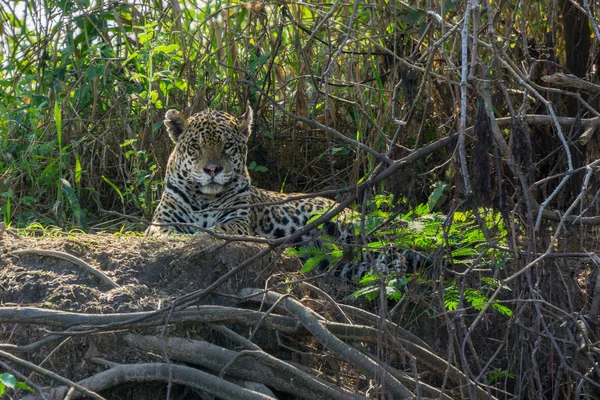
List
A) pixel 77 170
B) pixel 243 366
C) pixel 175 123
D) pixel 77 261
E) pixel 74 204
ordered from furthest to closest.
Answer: pixel 175 123, pixel 77 170, pixel 74 204, pixel 77 261, pixel 243 366

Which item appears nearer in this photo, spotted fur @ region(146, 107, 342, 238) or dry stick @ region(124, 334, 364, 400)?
dry stick @ region(124, 334, 364, 400)

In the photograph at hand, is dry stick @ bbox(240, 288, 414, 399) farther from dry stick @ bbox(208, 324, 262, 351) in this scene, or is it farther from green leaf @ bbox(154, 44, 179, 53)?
green leaf @ bbox(154, 44, 179, 53)

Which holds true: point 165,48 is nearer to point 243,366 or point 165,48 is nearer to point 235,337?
point 235,337

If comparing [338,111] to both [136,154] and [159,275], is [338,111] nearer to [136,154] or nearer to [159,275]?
[136,154]

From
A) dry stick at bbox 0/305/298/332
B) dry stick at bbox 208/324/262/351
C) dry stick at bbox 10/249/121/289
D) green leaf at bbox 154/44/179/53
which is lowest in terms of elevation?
dry stick at bbox 208/324/262/351

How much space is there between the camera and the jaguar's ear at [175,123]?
8421mm

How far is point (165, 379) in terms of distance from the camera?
18.4 ft

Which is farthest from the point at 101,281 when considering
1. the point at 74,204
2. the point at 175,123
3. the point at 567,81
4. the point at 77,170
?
the point at 567,81

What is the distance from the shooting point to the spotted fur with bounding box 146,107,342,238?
8.45 m

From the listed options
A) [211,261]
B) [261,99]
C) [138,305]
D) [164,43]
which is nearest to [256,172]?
[261,99]

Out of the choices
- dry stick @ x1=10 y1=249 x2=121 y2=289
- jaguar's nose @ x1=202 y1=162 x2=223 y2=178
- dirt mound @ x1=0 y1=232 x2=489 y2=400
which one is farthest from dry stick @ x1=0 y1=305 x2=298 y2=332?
jaguar's nose @ x1=202 y1=162 x2=223 y2=178

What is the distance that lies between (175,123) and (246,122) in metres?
0.60

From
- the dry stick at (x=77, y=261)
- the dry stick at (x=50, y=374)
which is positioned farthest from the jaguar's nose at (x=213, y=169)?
the dry stick at (x=50, y=374)

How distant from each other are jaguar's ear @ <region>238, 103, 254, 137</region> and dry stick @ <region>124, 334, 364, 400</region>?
10.2ft
